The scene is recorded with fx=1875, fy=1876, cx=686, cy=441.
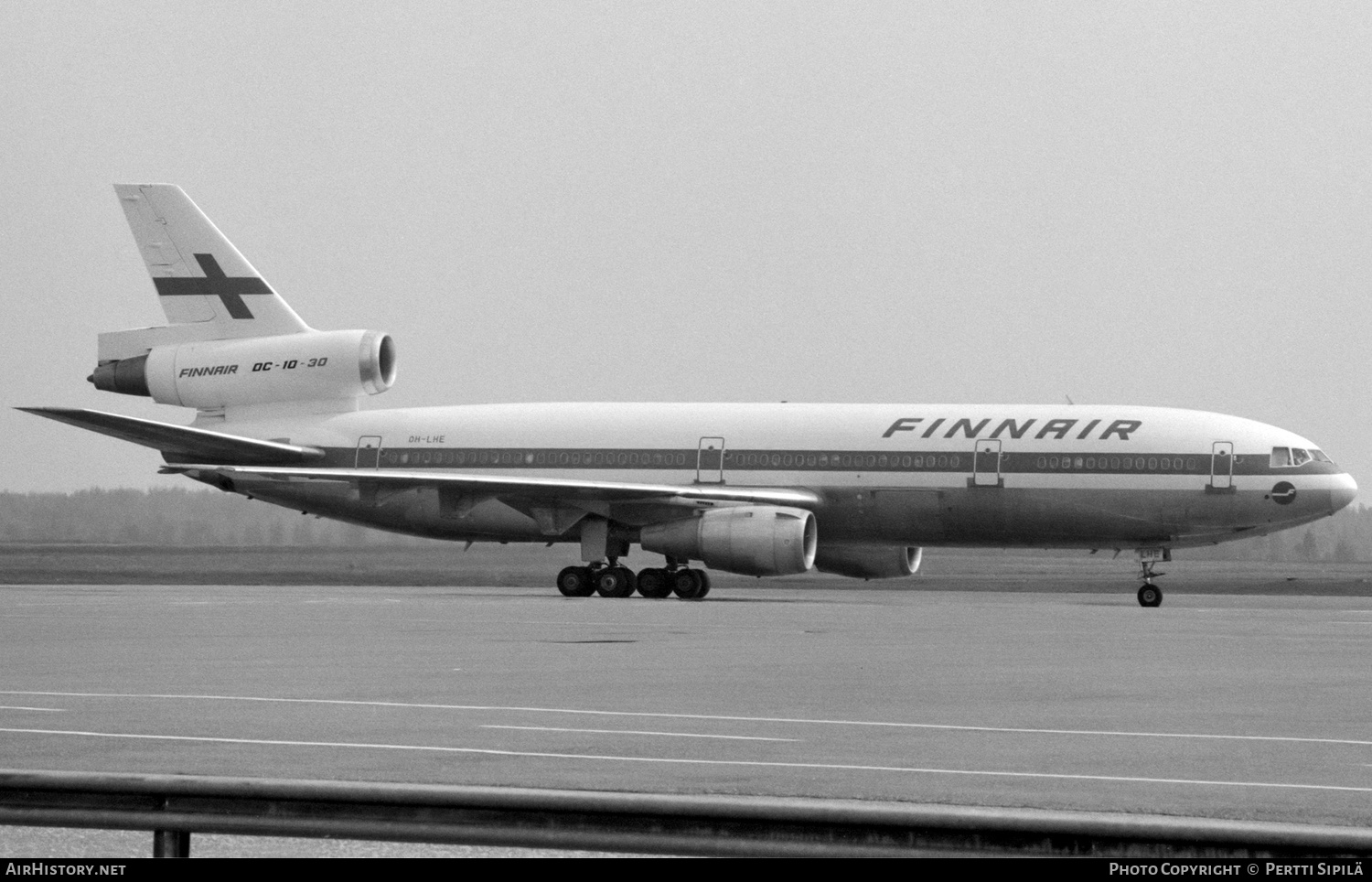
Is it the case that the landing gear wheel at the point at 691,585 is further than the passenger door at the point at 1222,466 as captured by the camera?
Yes

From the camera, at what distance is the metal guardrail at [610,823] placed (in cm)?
583

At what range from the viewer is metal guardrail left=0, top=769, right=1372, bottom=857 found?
5828 mm

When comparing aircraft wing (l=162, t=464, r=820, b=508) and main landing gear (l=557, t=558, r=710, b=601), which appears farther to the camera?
main landing gear (l=557, t=558, r=710, b=601)

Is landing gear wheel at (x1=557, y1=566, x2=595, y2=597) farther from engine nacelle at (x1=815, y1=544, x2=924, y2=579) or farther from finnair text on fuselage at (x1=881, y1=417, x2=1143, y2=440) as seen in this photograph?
finnair text on fuselage at (x1=881, y1=417, x2=1143, y2=440)

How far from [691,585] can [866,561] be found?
216 inches

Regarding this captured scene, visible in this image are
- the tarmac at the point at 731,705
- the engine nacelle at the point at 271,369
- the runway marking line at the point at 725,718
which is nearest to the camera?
the tarmac at the point at 731,705

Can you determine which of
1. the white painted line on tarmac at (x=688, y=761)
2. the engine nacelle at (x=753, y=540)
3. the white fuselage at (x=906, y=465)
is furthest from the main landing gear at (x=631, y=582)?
the white painted line on tarmac at (x=688, y=761)

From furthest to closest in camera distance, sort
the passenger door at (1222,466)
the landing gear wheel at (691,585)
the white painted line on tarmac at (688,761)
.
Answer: the landing gear wheel at (691,585), the passenger door at (1222,466), the white painted line on tarmac at (688,761)

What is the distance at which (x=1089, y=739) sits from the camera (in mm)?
12758

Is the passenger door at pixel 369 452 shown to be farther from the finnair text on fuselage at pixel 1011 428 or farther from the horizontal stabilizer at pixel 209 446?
the finnair text on fuselage at pixel 1011 428

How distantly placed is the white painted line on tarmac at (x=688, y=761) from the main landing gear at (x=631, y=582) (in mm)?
25487

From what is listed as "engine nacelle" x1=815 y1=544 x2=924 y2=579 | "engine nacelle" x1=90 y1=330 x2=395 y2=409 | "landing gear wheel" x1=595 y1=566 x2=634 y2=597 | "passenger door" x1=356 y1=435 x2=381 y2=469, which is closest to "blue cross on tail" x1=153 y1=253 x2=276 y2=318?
"engine nacelle" x1=90 y1=330 x2=395 y2=409

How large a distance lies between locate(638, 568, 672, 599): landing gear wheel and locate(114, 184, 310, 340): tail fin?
11549 millimetres

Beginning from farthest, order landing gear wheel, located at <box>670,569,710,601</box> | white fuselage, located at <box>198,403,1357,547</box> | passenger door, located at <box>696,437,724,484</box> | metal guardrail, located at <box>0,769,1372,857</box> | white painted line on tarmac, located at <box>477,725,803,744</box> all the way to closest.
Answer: passenger door, located at <box>696,437,724,484</box> < landing gear wheel, located at <box>670,569,710,601</box> < white fuselage, located at <box>198,403,1357,547</box> < white painted line on tarmac, located at <box>477,725,803,744</box> < metal guardrail, located at <box>0,769,1372,857</box>
